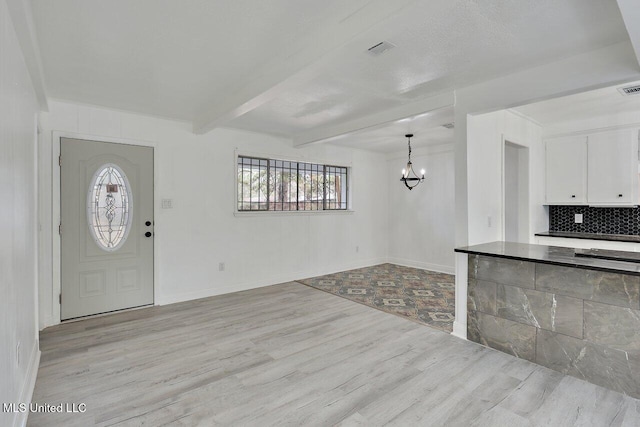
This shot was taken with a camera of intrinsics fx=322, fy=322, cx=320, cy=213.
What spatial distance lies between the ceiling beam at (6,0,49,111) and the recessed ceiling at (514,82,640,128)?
172 inches

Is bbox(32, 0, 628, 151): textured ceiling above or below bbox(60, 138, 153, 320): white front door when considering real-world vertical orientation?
above

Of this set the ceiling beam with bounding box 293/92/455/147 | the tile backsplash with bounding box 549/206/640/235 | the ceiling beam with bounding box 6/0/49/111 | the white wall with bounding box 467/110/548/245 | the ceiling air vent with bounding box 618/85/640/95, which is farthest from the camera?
the tile backsplash with bounding box 549/206/640/235

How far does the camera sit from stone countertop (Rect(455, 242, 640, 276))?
2303mm

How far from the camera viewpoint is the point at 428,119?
420cm

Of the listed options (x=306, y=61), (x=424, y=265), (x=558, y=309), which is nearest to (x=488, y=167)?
(x=558, y=309)

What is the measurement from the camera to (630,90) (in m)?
3.08

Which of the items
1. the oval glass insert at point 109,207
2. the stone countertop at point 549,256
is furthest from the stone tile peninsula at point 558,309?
the oval glass insert at point 109,207

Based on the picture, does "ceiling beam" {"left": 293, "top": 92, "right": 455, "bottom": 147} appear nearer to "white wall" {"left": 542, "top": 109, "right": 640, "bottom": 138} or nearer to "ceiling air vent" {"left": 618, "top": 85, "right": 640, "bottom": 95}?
"ceiling air vent" {"left": 618, "top": 85, "right": 640, "bottom": 95}

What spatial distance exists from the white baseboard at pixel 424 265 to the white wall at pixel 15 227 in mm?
5868

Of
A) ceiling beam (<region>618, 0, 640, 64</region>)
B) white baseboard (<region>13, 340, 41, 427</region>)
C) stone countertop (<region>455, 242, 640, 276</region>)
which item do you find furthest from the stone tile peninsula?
white baseboard (<region>13, 340, 41, 427</region>)

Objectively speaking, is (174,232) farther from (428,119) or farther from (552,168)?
(552,168)

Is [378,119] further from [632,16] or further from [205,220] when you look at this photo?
[205,220]

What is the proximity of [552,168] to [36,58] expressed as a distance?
5.74m

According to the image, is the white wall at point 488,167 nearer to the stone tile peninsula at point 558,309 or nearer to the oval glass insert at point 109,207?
the stone tile peninsula at point 558,309
